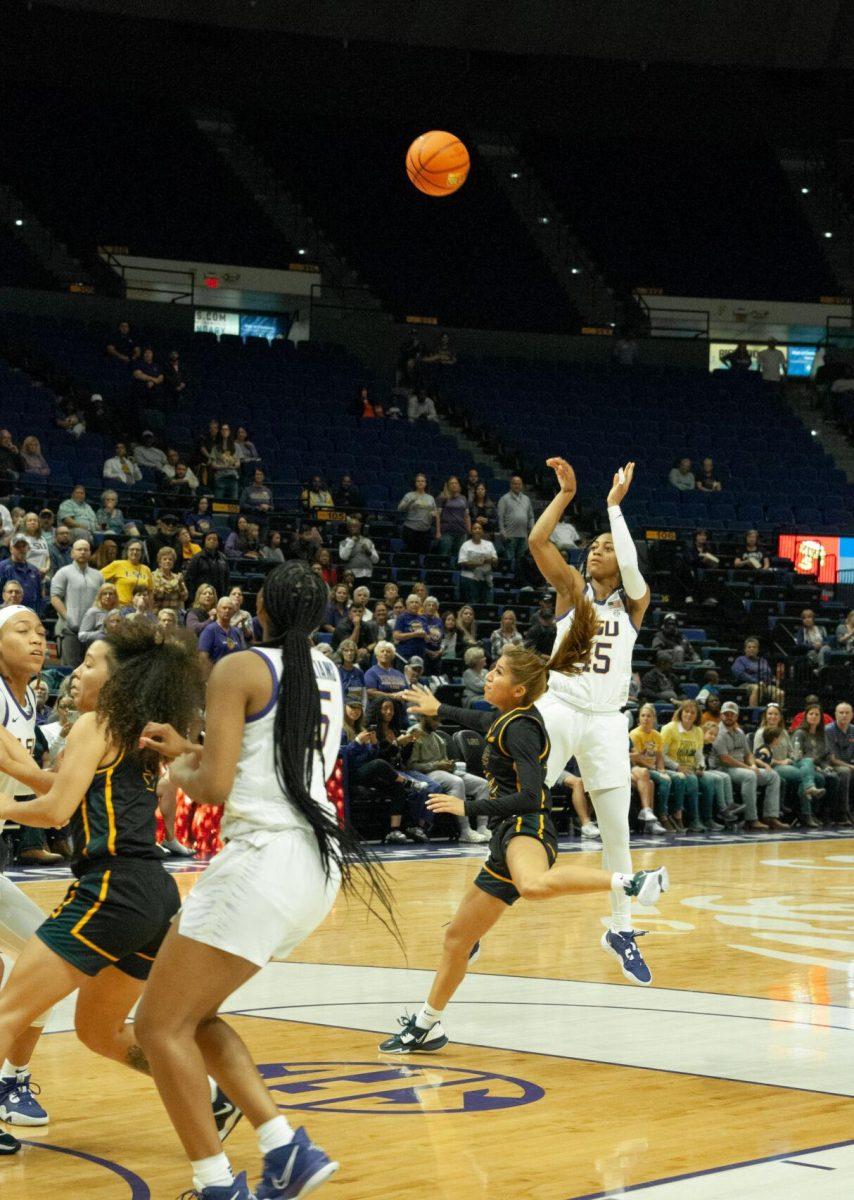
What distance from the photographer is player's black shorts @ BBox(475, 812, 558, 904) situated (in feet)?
19.6

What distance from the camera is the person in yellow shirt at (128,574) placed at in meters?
14.6

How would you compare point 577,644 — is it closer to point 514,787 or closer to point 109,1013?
point 514,787

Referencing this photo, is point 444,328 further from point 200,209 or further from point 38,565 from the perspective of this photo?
point 38,565

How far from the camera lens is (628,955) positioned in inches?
280

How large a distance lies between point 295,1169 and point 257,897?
627mm

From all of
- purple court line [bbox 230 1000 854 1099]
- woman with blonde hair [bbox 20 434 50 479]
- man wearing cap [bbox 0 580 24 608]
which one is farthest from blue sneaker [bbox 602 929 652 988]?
woman with blonde hair [bbox 20 434 50 479]

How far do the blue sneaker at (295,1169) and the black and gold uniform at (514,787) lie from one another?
2.30 metres

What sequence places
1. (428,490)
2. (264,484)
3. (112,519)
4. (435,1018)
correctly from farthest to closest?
1. (428,490)
2. (264,484)
3. (112,519)
4. (435,1018)

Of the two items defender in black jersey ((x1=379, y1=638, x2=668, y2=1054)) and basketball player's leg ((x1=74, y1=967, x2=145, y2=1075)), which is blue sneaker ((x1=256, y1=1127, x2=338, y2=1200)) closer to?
basketball player's leg ((x1=74, y1=967, x2=145, y2=1075))

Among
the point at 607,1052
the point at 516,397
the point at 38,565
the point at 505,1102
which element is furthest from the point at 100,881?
the point at 516,397

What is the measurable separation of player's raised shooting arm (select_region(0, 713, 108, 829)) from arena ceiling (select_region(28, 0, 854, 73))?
22566 millimetres

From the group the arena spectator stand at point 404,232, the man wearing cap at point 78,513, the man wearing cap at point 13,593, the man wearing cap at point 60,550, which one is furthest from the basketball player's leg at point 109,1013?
the arena spectator stand at point 404,232

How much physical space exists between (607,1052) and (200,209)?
82.2ft

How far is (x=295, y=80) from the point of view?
27422 millimetres
